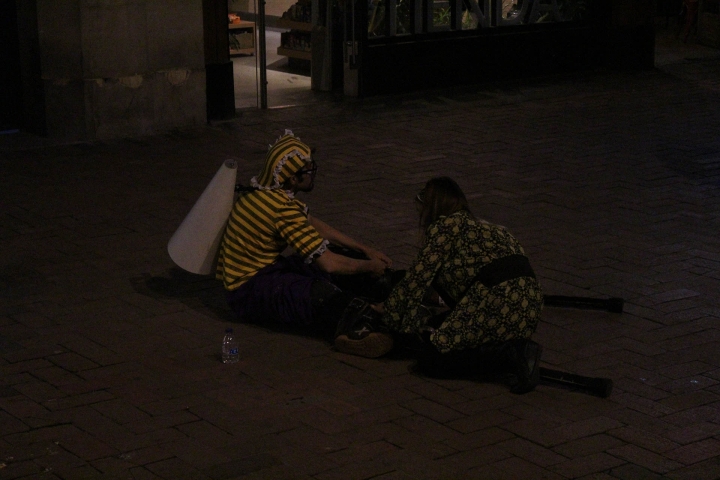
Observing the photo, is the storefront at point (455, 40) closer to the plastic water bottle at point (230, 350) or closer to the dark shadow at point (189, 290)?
the dark shadow at point (189, 290)

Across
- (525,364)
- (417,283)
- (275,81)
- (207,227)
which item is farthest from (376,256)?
(275,81)

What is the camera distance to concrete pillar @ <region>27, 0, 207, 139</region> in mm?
11703

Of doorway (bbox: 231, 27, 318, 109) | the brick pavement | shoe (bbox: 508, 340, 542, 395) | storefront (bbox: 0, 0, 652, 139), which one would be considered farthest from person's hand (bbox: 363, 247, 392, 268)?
doorway (bbox: 231, 27, 318, 109)

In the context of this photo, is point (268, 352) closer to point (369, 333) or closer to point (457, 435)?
point (369, 333)

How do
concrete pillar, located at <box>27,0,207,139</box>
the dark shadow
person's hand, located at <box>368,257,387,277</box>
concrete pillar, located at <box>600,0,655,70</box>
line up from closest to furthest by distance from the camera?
person's hand, located at <box>368,257,387,277</box> → the dark shadow → concrete pillar, located at <box>27,0,207,139</box> → concrete pillar, located at <box>600,0,655,70</box>

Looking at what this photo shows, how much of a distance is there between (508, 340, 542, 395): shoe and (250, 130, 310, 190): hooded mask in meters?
1.67

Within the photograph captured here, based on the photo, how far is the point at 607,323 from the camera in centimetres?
678

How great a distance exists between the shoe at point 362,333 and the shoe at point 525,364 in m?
0.75

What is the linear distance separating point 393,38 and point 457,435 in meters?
10.1

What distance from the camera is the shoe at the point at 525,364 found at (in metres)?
5.68

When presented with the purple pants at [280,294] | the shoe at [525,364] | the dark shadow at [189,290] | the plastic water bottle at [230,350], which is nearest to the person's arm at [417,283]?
the shoe at [525,364]

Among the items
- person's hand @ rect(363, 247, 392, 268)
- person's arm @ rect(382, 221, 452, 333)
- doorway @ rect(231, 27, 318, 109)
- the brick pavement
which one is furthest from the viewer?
doorway @ rect(231, 27, 318, 109)

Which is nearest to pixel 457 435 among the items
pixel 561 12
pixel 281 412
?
pixel 281 412

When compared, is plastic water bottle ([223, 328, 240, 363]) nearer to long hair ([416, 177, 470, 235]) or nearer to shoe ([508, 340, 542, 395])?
long hair ([416, 177, 470, 235])
